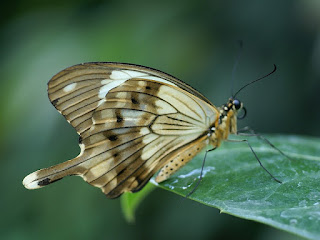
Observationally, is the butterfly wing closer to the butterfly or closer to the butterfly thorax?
the butterfly

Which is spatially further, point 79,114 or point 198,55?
point 198,55

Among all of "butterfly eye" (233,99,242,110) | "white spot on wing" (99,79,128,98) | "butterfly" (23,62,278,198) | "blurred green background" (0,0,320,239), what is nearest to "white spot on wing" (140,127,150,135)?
"butterfly" (23,62,278,198)

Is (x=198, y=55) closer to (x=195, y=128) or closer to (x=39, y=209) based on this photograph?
(x=195, y=128)

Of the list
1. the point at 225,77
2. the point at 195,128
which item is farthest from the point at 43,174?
the point at 225,77

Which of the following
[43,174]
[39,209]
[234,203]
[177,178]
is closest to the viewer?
[234,203]

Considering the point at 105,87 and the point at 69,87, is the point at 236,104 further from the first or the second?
the point at 69,87

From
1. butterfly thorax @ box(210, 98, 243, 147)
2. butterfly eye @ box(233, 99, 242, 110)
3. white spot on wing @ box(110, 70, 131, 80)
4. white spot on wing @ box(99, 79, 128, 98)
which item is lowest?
butterfly thorax @ box(210, 98, 243, 147)
